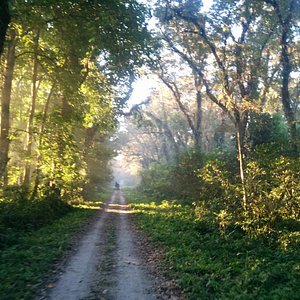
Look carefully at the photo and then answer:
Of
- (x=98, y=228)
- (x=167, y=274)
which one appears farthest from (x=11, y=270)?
(x=98, y=228)

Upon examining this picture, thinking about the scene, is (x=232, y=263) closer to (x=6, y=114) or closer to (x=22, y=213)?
(x=22, y=213)

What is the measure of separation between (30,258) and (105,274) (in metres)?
2.43

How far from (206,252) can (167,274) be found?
6.90ft

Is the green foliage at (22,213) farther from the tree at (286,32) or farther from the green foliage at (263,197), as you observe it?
the tree at (286,32)

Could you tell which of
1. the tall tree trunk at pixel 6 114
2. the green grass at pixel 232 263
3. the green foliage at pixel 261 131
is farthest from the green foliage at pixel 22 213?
the green foliage at pixel 261 131

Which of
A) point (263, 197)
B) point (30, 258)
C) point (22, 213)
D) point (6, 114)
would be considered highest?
point (6, 114)

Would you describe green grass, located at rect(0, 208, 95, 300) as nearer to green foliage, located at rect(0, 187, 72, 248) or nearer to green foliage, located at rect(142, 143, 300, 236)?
green foliage, located at rect(0, 187, 72, 248)

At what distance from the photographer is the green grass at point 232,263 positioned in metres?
7.09

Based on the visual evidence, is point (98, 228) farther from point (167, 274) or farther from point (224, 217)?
point (167, 274)

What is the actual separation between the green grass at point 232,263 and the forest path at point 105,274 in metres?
0.95

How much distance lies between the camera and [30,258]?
9508mm

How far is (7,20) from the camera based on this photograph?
31.6 ft

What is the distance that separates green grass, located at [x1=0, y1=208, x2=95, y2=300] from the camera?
725cm

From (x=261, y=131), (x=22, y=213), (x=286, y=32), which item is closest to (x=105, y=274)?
(x=22, y=213)
